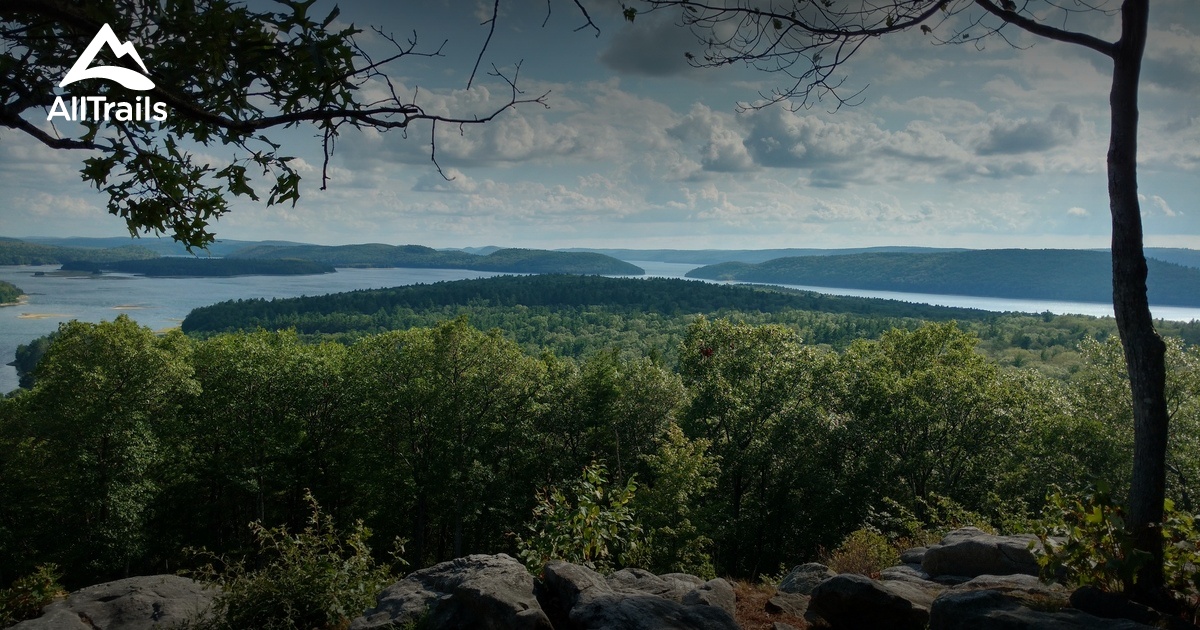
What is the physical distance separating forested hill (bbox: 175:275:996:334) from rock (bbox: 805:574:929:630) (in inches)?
4002

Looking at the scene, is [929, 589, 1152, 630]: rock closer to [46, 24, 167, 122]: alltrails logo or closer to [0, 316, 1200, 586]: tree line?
[46, 24, 167, 122]: alltrails logo

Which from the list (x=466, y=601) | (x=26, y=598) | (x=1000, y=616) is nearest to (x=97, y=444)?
(x=26, y=598)

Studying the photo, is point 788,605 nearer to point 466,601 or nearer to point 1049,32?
point 466,601

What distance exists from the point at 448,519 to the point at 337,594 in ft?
76.1

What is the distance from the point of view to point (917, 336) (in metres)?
27.1

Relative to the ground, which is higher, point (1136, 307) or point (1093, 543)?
point (1136, 307)

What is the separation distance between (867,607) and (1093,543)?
1.93 m

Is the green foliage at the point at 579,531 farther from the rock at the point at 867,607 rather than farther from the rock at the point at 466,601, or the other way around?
the rock at the point at 867,607

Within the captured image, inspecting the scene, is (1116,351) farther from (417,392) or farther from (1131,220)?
(417,392)

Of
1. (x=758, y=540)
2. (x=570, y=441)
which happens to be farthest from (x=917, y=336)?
(x=570, y=441)

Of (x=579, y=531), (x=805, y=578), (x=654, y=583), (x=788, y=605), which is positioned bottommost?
(x=805, y=578)

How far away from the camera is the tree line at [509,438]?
21688mm

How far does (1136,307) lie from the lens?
5250mm

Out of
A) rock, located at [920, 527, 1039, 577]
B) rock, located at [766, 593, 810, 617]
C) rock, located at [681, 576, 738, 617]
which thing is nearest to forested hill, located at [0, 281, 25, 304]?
rock, located at [681, 576, 738, 617]
